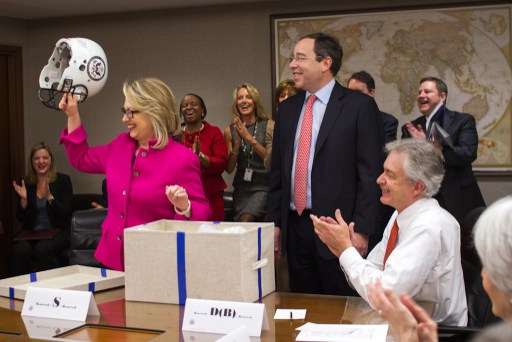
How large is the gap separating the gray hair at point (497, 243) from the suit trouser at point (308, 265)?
1.68 metres

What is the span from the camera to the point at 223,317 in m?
2.00

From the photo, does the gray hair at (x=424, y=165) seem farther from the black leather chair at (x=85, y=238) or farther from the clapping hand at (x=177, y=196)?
the black leather chair at (x=85, y=238)

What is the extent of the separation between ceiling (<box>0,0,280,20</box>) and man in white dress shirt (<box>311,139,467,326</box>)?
3.97m

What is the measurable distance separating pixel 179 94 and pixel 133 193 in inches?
152

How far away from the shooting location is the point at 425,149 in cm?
253

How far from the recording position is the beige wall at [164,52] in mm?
6273

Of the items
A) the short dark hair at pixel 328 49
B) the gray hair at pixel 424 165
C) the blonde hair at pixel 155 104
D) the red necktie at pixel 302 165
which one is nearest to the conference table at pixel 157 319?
the gray hair at pixel 424 165

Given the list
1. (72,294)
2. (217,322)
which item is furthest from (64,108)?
(217,322)

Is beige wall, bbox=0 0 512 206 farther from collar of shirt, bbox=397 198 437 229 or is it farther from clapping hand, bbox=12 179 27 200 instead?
collar of shirt, bbox=397 198 437 229

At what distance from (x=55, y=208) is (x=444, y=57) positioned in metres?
3.39

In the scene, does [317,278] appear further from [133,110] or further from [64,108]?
[64,108]

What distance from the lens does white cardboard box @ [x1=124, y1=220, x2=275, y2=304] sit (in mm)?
2197

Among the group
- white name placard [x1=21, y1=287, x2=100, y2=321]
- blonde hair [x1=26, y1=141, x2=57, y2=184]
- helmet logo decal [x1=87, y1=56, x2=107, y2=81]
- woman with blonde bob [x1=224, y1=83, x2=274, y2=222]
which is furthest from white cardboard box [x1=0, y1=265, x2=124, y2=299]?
blonde hair [x1=26, y1=141, x2=57, y2=184]

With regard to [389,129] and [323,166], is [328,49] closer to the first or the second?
[323,166]
